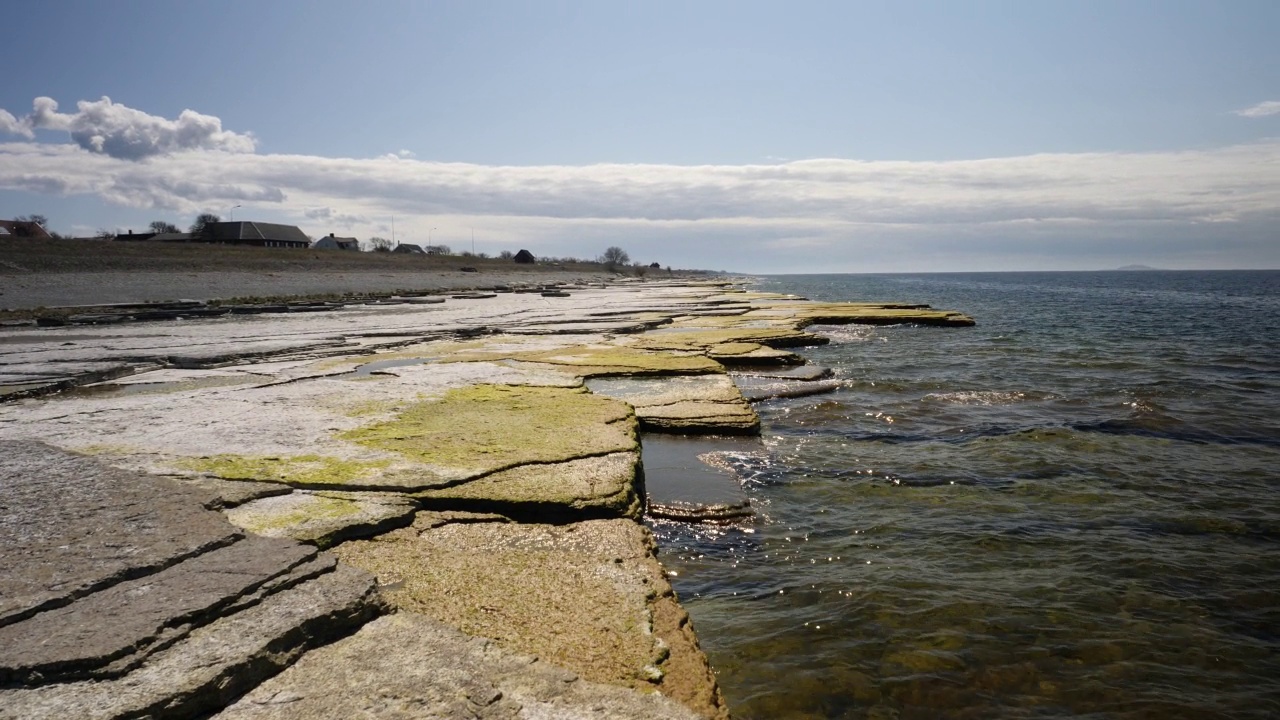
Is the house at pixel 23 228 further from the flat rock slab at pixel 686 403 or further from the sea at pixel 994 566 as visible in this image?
the sea at pixel 994 566

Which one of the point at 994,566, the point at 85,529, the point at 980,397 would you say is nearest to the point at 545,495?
the point at 85,529

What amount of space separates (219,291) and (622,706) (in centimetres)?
3078

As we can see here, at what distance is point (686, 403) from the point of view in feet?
22.0

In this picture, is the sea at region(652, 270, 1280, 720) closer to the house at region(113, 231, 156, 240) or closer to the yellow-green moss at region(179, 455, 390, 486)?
the yellow-green moss at region(179, 455, 390, 486)

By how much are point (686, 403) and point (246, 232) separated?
61.0 meters

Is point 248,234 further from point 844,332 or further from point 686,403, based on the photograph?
point 686,403

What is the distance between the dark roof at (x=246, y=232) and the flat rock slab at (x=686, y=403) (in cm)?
5820

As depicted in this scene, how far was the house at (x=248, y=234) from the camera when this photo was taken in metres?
56.8

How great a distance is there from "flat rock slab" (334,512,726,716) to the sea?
45cm

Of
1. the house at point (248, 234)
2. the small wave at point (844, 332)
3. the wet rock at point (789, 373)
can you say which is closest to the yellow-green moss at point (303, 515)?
the wet rock at point (789, 373)

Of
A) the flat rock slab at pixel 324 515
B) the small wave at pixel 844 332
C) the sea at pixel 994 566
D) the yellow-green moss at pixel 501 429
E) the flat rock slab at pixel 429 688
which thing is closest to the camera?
the flat rock slab at pixel 429 688

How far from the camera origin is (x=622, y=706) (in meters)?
2.00

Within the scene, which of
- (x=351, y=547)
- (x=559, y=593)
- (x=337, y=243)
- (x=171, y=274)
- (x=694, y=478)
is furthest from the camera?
(x=337, y=243)

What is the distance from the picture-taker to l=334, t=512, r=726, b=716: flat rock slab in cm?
225
